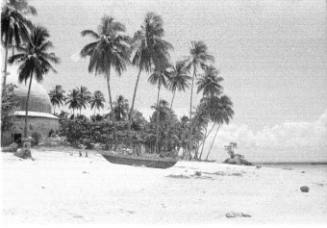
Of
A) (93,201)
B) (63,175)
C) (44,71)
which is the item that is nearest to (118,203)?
(93,201)

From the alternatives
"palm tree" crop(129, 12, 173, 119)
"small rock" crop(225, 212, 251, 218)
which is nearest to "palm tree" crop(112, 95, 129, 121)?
"palm tree" crop(129, 12, 173, 119)

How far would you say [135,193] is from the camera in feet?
36.8

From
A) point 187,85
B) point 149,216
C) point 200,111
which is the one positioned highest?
point 187,85

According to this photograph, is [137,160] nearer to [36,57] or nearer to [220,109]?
[36,57]

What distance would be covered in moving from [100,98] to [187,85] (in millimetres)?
26913

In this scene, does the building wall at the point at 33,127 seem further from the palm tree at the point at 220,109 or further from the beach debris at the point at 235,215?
the beach debris at the point at 235,215

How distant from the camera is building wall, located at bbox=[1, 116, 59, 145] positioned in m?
34.8

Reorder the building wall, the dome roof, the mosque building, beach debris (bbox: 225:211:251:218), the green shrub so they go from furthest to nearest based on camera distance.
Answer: the dome roof, the green shrub, the mosque building, the building wall, beach debris (bbox: 225:211:251:218)

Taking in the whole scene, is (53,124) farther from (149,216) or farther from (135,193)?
(149,216)

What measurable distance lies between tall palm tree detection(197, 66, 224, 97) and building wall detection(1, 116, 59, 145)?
17.7 metres

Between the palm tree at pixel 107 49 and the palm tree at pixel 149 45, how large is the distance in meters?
0.89

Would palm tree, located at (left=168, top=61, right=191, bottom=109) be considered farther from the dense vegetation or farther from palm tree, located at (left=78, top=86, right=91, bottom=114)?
palm tree, located at (left=78, top=86, right=91, bottom=114)

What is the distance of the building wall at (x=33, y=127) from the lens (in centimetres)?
3481

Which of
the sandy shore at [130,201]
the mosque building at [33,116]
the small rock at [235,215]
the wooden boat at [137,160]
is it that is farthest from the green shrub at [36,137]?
the small rock at [235,215]
